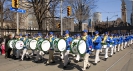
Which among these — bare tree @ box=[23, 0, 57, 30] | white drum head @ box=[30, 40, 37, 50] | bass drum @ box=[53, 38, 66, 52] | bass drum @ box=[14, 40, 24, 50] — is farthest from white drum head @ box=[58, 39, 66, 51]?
bare tree @ box=[23, 0, 57, 30]

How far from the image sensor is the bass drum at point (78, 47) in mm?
8609

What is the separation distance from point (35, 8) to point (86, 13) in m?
20.4

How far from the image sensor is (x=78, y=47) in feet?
28.1

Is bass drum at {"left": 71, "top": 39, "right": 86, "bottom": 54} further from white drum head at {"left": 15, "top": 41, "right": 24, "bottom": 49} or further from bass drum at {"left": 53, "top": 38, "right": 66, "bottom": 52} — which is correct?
white drum head at {"left": 15, "top": 41, "right": 24, "bottom": 49}

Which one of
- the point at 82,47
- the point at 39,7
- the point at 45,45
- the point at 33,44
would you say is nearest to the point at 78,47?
the point at 82,47

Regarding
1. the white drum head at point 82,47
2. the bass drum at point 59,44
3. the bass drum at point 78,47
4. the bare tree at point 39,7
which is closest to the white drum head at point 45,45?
the bass drum at point 59,44

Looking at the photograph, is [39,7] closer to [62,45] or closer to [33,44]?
[33,44]

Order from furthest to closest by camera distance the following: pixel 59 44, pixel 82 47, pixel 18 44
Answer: pixel 18 44
pixel 59 44
pixel 82 47

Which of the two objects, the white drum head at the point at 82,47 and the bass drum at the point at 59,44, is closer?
the white drum head at the point at 82,47

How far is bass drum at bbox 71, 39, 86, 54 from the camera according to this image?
861 cm

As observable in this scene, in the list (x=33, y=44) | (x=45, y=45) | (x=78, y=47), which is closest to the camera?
(x=78, y=47)

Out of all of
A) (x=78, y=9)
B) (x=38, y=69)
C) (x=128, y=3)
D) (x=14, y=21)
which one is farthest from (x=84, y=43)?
(x=128, y=3)

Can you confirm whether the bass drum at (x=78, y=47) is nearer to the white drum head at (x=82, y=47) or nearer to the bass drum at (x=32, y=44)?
the white drum head at (x=82, y=47)

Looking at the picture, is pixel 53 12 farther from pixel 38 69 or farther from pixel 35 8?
pixel 38 69
